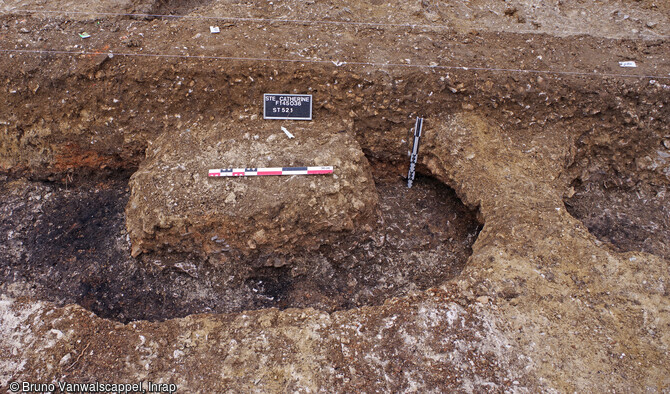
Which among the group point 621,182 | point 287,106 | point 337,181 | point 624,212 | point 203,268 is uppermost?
point 287,106

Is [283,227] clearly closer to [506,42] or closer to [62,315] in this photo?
[62,315]

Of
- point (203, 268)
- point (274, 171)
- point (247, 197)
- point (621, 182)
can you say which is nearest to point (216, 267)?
point (203, 268)

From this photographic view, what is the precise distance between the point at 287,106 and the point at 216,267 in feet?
5.30

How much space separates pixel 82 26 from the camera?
180 inches

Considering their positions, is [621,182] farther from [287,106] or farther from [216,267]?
[216,267]

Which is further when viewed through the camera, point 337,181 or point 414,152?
point 414,152

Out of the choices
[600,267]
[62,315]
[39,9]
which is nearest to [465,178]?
[600,267]

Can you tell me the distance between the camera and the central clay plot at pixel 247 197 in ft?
12.6

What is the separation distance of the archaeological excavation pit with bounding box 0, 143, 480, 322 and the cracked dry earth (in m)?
0.02

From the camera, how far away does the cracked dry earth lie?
320 centimetres

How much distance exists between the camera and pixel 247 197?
3.89 m

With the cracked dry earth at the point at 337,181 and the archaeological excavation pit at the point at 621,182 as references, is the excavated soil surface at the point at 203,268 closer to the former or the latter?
the cracked dry earth at the point at 337,181

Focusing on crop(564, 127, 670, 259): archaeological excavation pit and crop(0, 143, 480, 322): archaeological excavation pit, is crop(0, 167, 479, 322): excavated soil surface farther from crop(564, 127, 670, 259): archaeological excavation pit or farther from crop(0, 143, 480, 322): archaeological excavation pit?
crop(564, 127, 670, 259): archaeological excavation pit

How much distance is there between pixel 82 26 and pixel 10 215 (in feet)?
6.49
